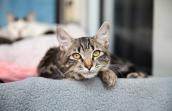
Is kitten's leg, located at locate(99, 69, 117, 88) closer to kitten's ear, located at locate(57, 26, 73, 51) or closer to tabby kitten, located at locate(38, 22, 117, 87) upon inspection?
tabby kitten, located at locate(38, 22, 117, 87)

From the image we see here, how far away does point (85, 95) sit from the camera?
917 millimetres

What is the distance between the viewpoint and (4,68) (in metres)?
1.35

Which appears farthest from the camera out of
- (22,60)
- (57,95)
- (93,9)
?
(93,9)

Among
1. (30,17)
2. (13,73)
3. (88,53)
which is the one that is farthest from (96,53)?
(30,17)

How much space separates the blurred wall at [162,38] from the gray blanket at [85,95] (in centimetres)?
31

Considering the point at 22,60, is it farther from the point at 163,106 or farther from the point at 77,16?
the point at 163,106

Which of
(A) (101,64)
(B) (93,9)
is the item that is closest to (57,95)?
(A) (101,64)

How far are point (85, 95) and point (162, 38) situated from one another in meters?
0.59

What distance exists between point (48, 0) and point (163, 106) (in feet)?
6.58

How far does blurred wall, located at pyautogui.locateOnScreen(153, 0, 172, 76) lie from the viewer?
1.31 meters

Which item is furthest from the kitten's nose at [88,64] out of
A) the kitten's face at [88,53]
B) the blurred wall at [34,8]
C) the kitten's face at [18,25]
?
the blurred wall at [34,8]

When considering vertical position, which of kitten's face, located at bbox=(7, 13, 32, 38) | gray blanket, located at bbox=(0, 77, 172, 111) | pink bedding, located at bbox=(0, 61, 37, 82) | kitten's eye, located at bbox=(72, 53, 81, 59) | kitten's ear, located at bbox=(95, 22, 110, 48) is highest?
kitten's ear, located at bbox=(95, 22, 110, 48)

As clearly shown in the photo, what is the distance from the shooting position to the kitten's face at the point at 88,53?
938 millimetres

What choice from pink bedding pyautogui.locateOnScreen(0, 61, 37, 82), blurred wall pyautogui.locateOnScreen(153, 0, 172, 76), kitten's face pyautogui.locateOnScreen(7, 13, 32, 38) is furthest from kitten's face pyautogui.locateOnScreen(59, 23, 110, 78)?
kitten's face pyautogui.locateOnScreen(7, 13, 32, 38)
